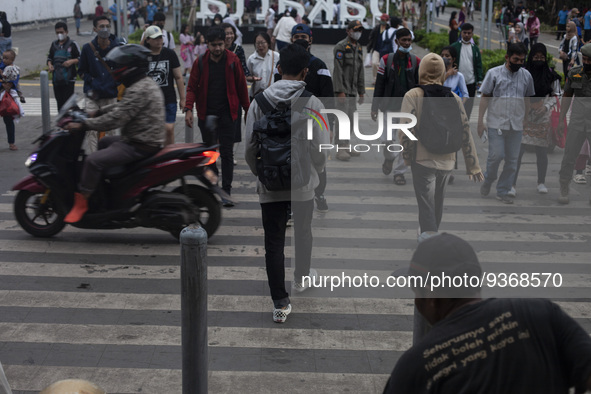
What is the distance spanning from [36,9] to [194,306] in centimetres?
4466

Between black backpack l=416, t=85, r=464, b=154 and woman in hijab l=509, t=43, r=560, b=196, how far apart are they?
2.03m

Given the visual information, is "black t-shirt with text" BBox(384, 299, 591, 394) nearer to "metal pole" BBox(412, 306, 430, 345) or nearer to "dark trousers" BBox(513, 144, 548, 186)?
"metal pole" BBox(412, 306, 430, 345)

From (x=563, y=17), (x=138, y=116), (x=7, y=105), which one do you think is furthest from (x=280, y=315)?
(x=563, y=17)

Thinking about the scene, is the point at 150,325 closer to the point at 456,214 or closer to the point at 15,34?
the point at 456,214

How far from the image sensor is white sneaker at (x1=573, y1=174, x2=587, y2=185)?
8440 millimetres

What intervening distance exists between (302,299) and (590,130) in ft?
13.4

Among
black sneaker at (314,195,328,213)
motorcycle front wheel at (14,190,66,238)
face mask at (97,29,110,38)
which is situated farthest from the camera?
face mask at (97,29,110,38)

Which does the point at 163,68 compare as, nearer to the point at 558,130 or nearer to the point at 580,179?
the point at 558,130

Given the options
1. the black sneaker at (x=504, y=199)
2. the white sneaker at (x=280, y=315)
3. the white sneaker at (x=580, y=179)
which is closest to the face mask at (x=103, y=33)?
the black sneaker at (x=504, y=199)

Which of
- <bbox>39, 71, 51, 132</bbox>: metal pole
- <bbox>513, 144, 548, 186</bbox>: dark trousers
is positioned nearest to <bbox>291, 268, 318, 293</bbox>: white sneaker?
<bbox>513, 144, 548, 186</bbox>: dark trousers

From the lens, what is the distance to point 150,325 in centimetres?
549

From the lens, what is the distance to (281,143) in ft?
17.4

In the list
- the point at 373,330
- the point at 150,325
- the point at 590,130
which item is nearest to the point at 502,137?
the point at 590,130

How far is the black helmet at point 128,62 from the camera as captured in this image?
6.75 meters
